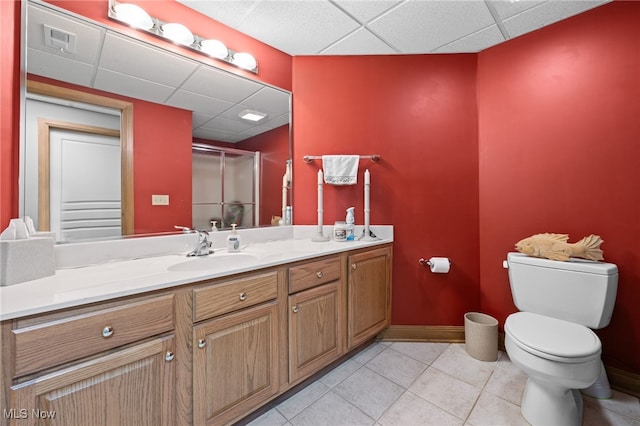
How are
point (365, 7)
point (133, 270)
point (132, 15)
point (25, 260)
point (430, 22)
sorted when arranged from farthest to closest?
1. point (430, 22)
2. point (365, 7)
3. point (132, 15)
4. point (133, 270)
5. point (25, 260)

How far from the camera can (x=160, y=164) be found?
56.9 inches

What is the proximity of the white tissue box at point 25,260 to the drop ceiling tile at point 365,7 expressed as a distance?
1.81 m

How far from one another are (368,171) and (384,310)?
103 cm

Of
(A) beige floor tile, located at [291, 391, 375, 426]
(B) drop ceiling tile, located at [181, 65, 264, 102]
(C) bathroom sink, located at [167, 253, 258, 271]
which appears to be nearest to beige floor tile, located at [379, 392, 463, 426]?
(A) beige floor tile, located at [291, 391, 375, 426]

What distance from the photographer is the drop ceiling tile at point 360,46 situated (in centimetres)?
176

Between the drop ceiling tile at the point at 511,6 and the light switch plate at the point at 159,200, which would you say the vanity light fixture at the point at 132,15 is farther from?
the drop ceiling tile at the point at 511,6

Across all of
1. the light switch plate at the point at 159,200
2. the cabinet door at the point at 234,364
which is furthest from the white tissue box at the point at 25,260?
the cabinet door at the point at 234,364

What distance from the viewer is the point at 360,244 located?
169 centimetres

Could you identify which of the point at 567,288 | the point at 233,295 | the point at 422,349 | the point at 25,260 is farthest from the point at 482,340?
the point at 25,260

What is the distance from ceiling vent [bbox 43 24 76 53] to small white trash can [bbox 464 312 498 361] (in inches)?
108

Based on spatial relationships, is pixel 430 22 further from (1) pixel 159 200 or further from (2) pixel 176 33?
(1) pixel 159 200

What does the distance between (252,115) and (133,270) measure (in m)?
1.24

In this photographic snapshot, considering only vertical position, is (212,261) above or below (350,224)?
below

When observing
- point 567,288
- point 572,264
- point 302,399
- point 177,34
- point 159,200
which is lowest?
point 302,399
